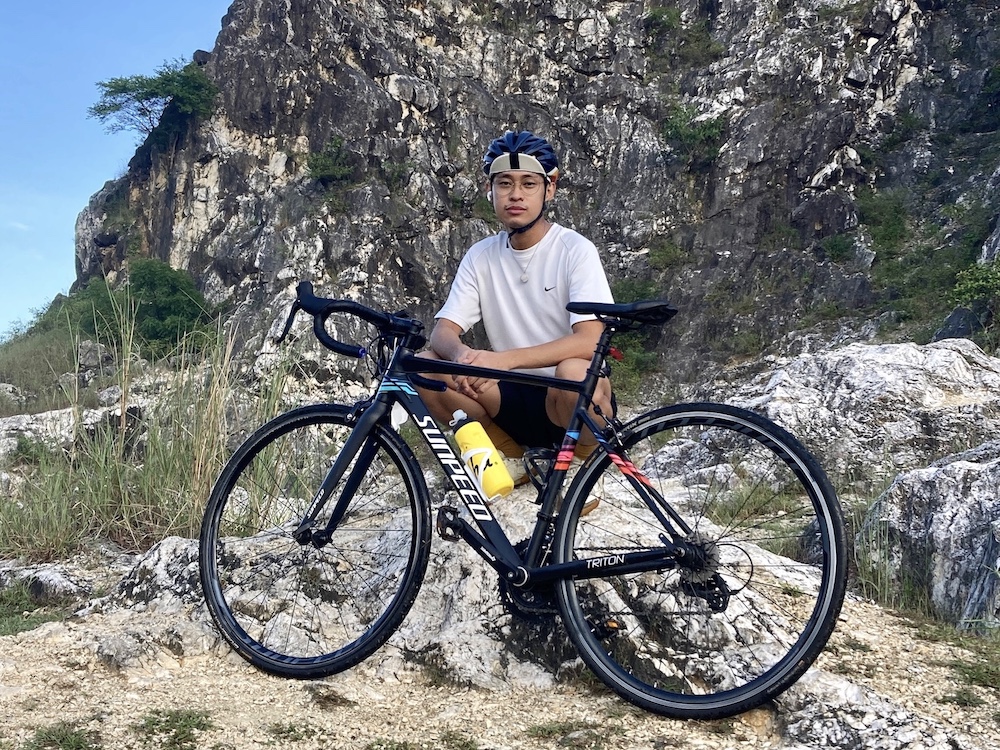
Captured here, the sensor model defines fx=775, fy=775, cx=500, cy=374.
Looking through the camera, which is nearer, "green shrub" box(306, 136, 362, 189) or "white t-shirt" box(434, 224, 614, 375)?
"white t-shirt" box(434, 224, 614, 375)

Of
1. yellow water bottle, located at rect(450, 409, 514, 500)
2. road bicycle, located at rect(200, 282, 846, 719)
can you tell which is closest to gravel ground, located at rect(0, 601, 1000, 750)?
road bicycle, located at rect(200, 282, 846, 719)

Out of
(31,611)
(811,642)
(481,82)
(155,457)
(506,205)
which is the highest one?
(481,82)

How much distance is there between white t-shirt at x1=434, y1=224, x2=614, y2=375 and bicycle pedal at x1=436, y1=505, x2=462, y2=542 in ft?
2.31

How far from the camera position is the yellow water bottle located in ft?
8.82

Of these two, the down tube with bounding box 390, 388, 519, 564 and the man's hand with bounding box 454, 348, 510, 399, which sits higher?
the man's hand with bounding box 454, 348, 510, 399

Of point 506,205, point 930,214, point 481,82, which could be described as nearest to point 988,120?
point 930,214

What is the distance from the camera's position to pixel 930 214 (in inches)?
1219

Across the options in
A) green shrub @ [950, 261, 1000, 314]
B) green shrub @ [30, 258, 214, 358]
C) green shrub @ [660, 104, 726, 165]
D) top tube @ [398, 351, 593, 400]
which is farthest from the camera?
green shrub @ [660, 104, 726, 165]

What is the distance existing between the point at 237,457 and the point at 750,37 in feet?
137

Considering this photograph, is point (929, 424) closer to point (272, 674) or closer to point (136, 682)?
point (272, 674)

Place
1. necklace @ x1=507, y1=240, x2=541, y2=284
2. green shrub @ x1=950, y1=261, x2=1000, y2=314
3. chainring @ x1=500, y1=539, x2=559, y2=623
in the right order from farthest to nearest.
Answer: green shrub @ x1=950, y1=261, x2=1000, y2=314 < necklace @ x1=507, y1=240, x2=541, y2=284 < chainring @ x1=500, y1=539, x2=559, y2=623

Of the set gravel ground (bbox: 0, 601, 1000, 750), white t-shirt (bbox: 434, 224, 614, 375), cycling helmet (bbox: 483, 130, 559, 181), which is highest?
cycling helmet (bbox: 483, 130, 559, 181)

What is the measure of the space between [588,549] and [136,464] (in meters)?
3.11

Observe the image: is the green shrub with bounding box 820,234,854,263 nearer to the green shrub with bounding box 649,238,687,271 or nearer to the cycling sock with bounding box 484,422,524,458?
the green shrub with bounding box 649,238,687,271
